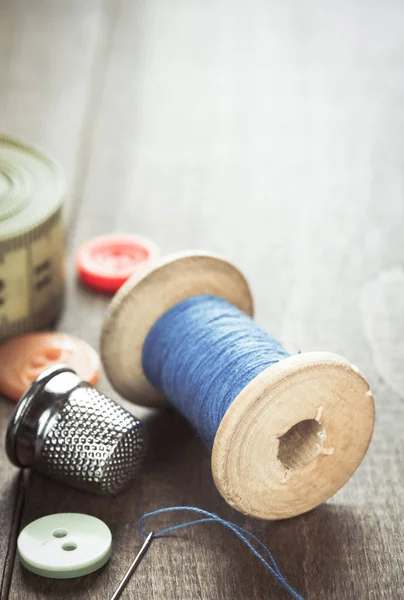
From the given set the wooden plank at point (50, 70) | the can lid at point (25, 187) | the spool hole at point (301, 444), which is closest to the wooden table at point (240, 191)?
the wooden plank at point (50, 70)

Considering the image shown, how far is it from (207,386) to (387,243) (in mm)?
915

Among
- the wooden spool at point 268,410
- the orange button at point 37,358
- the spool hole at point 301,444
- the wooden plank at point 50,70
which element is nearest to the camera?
the wooden spool at point 268,410

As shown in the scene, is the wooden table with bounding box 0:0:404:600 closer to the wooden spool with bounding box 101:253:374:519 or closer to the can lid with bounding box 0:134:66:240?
the wooden spool with bounding box 101:253:374:519

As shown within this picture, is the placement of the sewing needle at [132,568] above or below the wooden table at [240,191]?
below

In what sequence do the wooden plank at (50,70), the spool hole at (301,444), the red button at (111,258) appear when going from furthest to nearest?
1. the wooden plank at (50,70)
2. the red button at (111,258)
3. the spool hole at (301,444)

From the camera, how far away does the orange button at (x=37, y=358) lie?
1.83 metres

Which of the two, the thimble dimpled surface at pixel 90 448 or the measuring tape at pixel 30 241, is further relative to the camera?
the measuring tape at pixel 30 241

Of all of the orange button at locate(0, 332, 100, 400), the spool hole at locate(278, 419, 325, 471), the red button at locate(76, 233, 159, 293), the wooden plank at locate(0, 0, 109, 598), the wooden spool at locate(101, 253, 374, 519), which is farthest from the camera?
the wooden plank at locate(0, 0, 109, 598)

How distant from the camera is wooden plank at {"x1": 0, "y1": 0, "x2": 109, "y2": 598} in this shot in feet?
8.77

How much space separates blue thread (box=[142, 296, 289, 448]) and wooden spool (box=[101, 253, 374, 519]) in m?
0.03

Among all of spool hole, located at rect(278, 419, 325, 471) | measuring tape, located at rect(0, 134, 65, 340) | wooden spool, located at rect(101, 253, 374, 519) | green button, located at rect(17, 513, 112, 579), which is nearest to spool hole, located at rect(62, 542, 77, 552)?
green button, located at rect(17, 513, 112, 579)

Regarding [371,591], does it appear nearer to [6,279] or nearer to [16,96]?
[6,279]

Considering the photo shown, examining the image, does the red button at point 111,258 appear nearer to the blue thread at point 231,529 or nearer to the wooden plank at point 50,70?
the wooden plank at point 50,70

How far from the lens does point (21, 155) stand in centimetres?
209
